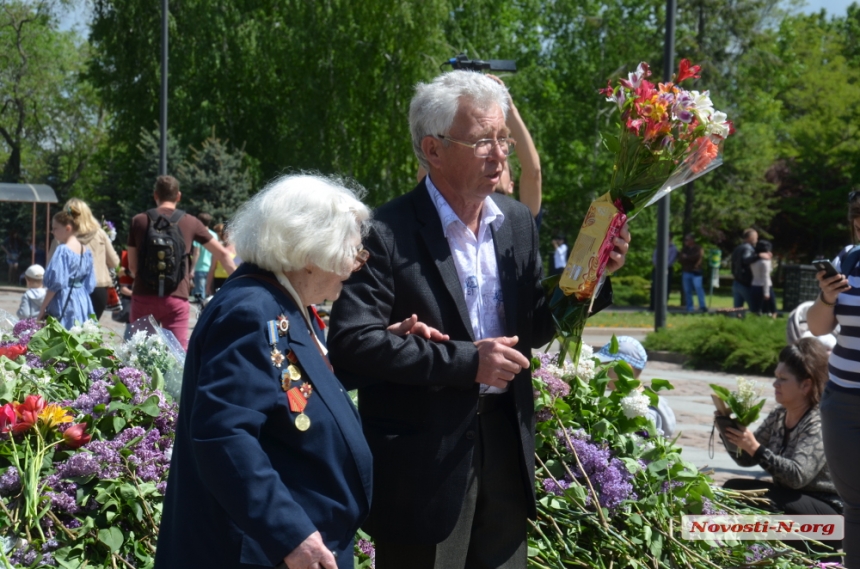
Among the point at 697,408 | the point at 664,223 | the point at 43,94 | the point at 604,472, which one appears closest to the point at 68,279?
the point at 604,472

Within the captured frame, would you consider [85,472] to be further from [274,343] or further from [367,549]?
[274,343]

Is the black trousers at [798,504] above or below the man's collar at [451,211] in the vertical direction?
below

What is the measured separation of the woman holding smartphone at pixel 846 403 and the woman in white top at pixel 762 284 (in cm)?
1618

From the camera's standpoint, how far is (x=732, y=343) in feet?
43.2

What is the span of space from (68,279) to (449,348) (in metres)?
6.39

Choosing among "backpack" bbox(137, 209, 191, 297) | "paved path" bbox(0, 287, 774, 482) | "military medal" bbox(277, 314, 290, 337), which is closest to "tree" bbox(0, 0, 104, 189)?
"paved path" bbox(0, 287, 774, 482)

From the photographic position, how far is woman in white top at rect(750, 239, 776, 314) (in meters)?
19.6

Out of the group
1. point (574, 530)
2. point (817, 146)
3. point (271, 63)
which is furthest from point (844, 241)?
point (574, 530)

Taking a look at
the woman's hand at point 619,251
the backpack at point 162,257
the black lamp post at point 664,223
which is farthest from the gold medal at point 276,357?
the black lamp post at point 664,223

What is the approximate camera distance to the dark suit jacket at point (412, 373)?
8.80 ft

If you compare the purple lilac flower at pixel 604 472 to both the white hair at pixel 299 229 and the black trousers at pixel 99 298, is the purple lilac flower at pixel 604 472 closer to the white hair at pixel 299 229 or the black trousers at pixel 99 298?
the white hair at pixel 299 229

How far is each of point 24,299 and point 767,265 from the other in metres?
14.8

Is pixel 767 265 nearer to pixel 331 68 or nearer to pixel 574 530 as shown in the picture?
pixel 331 68

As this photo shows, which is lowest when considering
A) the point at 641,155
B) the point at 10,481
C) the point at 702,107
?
the point at 10,481
